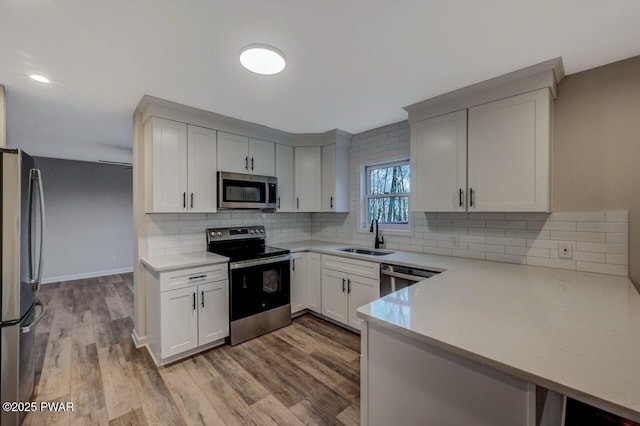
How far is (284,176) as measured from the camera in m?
3.67

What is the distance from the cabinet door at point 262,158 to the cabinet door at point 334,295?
4.86 feet

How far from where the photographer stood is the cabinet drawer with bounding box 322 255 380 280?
2.69 meters

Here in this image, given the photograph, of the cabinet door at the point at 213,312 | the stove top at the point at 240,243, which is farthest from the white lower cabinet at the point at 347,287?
the cabinet door at the point at 213,312

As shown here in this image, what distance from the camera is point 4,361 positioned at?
160 cm

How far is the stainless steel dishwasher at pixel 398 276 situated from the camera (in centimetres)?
233

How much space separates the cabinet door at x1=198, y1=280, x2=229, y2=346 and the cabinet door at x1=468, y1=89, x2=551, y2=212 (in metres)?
2.49

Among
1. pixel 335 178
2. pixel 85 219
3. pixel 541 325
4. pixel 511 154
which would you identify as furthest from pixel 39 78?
pixel 85 219

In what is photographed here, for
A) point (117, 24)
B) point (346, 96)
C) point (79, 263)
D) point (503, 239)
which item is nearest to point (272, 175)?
point (346, 96)

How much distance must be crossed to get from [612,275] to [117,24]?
352cm

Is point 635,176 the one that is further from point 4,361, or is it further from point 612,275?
point 4,361

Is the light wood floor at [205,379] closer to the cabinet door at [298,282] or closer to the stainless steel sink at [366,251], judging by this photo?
the cabinet door at [298,282]

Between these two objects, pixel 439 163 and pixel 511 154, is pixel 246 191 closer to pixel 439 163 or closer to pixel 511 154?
pixel 439 163

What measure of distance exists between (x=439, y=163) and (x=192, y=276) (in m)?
2.54

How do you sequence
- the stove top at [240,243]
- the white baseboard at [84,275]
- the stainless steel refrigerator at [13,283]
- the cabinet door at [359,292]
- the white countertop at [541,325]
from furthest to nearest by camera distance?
1. the white baseboard at [84,275]
2. the stove top at [240,243]
3. the cabinet door at [359,292]
4. the stainless steel refrigerator at [13,283]
5. the white countertop at [541,325]
